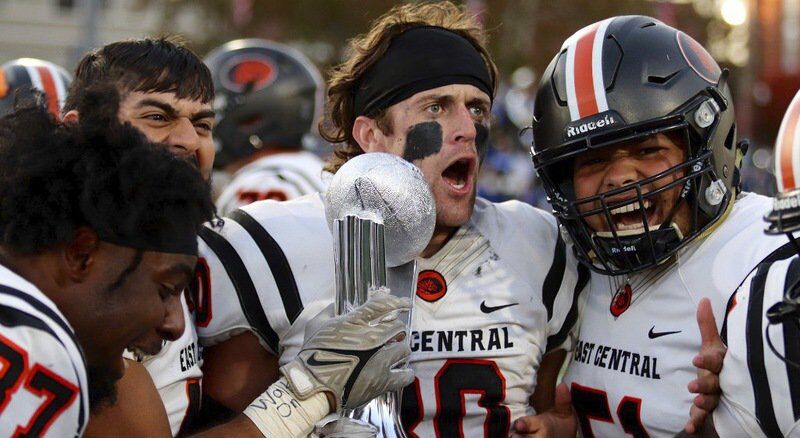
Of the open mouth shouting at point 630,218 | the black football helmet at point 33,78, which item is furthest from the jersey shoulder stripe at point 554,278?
the black football helmet at point 33,78

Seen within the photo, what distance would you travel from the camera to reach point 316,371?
2.61 m

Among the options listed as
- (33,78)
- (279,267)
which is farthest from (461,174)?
(33,78)

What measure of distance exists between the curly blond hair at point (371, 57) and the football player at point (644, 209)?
521 mm

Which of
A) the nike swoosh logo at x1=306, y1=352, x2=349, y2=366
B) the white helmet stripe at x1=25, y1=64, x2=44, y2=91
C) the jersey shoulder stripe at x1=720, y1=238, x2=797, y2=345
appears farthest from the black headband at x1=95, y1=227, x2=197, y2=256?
the white helmet stripe at x1=25, y1=64, x2=44, y2=91

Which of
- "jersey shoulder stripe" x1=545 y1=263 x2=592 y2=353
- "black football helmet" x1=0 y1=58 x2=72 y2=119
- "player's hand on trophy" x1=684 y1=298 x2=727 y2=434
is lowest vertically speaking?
"player's hand on trophy" x1=684 y1=298 x2=727 y2=434

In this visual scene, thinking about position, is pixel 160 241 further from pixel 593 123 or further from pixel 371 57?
pixel 371 57

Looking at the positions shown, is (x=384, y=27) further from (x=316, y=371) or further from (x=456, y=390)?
(x=316, y=371)

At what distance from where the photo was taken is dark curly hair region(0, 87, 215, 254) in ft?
7.15

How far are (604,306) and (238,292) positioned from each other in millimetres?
1066

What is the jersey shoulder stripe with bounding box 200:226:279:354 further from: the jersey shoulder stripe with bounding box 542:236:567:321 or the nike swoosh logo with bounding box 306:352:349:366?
the jersey shoulder stripe with bounding box 542:236:567:321

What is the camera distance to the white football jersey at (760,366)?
2.46 meters

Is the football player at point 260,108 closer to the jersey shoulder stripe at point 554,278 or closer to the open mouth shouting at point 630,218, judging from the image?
the jersey shoulder stripe at point 554,278

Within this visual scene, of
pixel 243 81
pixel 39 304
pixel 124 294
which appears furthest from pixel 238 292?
pixel 243 81

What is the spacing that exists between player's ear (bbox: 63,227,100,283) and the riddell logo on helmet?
154 centimetres
